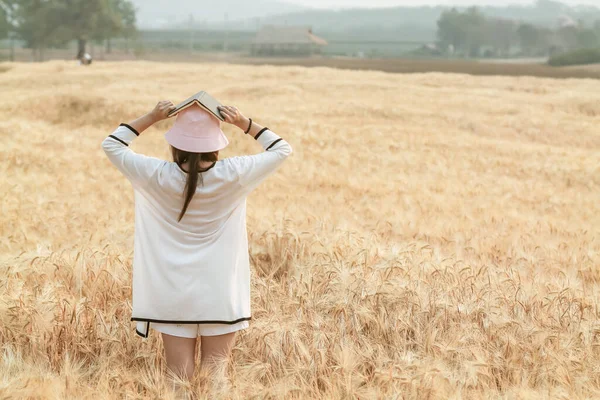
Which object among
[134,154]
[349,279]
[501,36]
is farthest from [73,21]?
[501,36]

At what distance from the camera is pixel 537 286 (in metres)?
5.12

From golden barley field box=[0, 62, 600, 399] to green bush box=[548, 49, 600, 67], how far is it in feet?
194

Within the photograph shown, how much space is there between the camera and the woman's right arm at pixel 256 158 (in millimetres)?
3420

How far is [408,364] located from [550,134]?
18441 mm

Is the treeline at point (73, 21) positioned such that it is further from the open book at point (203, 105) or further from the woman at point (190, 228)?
the open book at point (203, 105)

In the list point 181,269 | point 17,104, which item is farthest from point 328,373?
point 17,104

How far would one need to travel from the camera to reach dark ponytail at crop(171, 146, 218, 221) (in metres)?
3.32

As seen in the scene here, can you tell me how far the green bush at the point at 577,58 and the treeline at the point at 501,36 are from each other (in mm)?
48946

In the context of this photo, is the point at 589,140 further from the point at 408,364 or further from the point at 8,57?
the point at 8,57

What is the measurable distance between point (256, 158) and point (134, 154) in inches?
24.2

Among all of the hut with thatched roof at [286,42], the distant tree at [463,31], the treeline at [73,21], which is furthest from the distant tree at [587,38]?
the treeline at [73,21]

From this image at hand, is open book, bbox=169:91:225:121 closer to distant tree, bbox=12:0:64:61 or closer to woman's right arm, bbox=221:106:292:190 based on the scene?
woman's right arm, bbox=221:106:292:190

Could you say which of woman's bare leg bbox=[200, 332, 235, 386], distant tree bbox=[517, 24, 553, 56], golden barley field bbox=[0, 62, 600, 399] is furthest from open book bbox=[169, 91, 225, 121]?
distant tree bbox=[517, 24, 553, 56]

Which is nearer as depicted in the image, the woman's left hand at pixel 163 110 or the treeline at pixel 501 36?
the woman's left hand at pixel 163 110
